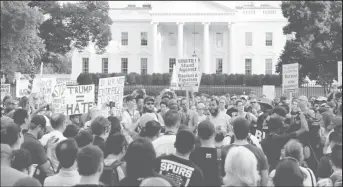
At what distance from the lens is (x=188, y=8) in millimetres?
62219

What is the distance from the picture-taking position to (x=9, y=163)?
225 inches

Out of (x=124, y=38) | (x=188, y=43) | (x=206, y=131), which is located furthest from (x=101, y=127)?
(x=124, y=38)

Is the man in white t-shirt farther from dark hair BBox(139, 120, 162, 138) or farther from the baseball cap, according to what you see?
the baseball cap

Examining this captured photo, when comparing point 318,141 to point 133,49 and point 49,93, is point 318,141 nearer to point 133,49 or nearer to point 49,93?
point 49,93

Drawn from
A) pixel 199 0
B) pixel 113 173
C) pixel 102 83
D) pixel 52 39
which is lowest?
pixel 113 173

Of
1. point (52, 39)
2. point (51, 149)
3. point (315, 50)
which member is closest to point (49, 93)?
point (51, 149)

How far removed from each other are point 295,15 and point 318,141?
34062mm

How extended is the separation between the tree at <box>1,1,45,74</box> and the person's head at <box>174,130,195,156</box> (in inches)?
1109

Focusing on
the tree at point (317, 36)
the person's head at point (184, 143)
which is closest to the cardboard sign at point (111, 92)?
the person's head at point (184, 143)

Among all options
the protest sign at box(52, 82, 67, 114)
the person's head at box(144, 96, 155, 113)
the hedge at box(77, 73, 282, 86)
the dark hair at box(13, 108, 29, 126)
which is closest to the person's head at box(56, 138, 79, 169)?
the dark hair at box(13, 108, 29, 126)

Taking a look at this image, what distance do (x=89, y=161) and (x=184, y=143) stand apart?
1234 millimetres

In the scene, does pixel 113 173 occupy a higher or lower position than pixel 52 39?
lower

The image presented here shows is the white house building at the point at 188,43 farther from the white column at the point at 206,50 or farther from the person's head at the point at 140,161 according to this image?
the person's head at the point at 140,161

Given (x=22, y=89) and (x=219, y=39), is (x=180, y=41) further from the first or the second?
(x=22, y=89)
